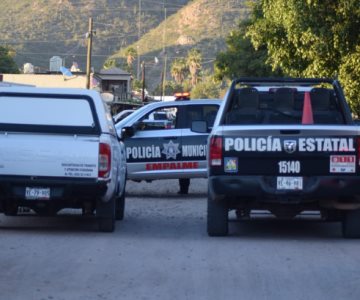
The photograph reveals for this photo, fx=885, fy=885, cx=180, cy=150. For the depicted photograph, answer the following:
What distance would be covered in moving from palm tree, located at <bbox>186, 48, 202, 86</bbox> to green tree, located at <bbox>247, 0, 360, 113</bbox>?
10449cm

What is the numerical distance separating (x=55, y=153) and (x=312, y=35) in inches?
518

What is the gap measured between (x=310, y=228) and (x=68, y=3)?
421ft

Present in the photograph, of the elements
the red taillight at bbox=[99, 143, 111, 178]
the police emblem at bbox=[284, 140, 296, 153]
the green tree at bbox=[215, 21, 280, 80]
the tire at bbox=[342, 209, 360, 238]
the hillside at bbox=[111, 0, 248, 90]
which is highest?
the hillside at bbox=[111, 0, 248, 90]

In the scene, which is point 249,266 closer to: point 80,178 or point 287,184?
point 287,184

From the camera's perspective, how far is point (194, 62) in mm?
134500

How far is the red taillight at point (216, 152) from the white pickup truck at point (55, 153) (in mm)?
1457

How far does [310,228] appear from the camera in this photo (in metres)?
13.3


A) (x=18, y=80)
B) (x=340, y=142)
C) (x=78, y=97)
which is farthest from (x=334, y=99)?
(x=18, y=80)

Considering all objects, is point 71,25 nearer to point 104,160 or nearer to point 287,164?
point 104,160

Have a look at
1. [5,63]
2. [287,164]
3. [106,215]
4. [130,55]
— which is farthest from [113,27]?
[287,164]

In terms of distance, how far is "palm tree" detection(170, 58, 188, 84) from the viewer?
139000 mm

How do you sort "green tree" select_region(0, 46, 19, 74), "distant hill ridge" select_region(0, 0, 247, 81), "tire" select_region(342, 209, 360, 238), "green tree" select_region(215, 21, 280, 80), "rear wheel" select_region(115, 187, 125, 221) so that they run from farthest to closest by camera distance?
"distant hill ridge" select_region(0, 0, 247, 81)
"green tree" select_region(0, 46, 19, 74)
"green tree" select_region(215, 21, 280, 80)
"rear wheel" select_region(115, 187, 125, 221)
"tire" select_region(342, 209, 360, 238)

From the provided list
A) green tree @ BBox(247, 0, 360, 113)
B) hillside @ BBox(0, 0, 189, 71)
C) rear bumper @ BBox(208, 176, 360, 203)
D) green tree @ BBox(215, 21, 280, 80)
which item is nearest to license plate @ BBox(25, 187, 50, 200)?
rear bumper @ BBox(208, 176, 360, 203)

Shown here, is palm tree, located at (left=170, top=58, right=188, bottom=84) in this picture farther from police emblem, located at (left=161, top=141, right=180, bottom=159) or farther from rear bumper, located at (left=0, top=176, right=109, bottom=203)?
rear bumper, located at (left=0, top=176, right=109, bottom=203)
